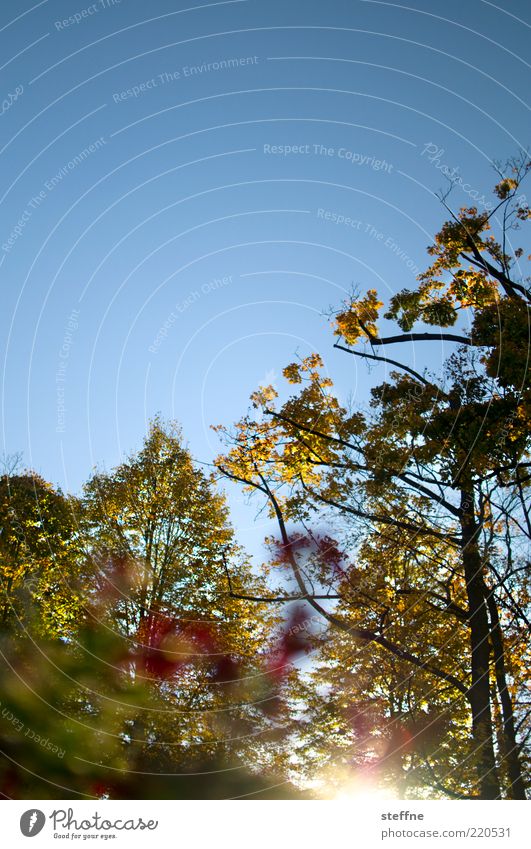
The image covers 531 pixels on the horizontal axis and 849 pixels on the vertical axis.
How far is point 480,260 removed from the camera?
1448cm

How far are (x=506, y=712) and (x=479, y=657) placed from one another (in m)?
1.75

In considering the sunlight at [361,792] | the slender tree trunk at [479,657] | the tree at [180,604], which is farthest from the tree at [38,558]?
the slender tree trunk at [479,657]

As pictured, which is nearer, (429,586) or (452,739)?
(452,739)

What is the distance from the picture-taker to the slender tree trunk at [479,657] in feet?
36.9

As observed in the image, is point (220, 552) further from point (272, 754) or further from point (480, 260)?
point (480, 260)

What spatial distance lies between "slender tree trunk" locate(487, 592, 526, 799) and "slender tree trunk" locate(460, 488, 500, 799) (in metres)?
0.29

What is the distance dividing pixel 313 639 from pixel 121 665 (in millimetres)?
5206

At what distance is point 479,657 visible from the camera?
40.2ft

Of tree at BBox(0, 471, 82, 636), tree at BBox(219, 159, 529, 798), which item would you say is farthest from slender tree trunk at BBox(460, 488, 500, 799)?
tree at BBox(0, 471, 82, 636)

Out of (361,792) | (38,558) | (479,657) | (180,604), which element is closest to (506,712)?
(479,657)

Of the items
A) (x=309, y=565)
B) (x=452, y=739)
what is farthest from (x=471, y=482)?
(x=452, y=739)

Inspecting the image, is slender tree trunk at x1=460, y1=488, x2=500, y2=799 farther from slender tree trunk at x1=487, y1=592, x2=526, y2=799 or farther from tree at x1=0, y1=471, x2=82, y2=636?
tree at x1=0, y1=471, x2=82, y2=636

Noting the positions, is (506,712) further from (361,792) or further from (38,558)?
(38,558)

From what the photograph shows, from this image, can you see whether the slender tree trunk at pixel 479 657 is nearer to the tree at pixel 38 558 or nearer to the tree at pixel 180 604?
the tree at pixel 180 604
